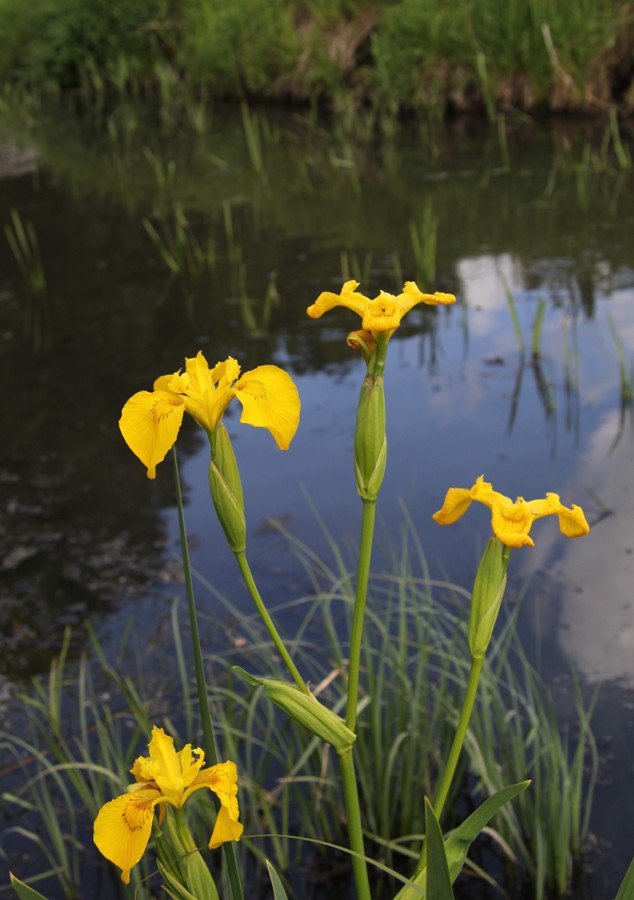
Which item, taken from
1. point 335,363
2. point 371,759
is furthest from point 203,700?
point 335,363

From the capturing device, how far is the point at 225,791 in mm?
935

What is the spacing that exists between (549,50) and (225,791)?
8.20 metres

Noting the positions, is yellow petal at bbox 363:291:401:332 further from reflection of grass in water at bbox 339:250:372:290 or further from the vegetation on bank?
the vegetation on bank

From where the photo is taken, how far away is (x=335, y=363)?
192 inches

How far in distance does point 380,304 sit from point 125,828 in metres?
0.53

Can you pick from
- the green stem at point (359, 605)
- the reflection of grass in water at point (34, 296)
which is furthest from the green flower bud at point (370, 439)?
the reflection of grass in water at point (34, 296)

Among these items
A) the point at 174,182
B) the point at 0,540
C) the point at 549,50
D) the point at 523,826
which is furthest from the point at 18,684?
the point at 549,50

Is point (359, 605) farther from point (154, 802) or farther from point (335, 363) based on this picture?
point (335, 363)

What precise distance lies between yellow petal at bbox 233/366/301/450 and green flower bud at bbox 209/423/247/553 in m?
0.04

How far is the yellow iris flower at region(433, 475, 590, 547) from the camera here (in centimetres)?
97

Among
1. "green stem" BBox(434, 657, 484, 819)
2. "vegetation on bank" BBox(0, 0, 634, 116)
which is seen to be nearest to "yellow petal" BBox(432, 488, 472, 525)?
"green stem" BBox(434, 657, 484, 819)

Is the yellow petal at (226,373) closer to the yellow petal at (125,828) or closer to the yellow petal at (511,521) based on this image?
the yellow petal at (511,521)

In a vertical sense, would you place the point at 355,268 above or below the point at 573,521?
below

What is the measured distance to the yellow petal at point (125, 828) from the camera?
0.92m
